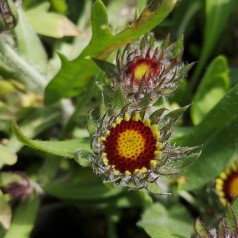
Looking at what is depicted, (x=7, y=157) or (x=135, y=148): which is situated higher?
(x=135, y=148)

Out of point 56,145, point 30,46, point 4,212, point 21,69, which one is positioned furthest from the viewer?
point 30,46

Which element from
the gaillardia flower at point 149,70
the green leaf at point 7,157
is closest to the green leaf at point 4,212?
the green leaf at point 7,157

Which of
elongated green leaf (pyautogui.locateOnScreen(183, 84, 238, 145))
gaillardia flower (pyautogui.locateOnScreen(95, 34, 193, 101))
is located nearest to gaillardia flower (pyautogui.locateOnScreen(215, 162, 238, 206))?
elongated green leaf (pyautogui.locateOnScreen(183, 84, 238, 145))

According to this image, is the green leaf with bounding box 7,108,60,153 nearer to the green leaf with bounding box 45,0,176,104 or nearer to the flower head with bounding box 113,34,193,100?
the green leaf with bounding box 45,0,176,104

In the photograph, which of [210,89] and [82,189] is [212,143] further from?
[82,189]

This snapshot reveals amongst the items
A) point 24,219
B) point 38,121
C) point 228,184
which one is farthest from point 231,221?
point 38,121

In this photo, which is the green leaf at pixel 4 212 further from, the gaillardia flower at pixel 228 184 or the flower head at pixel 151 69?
the gaillardia flower at pixel 228 184

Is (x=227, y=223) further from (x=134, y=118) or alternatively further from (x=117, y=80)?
(x=117, y=80)
